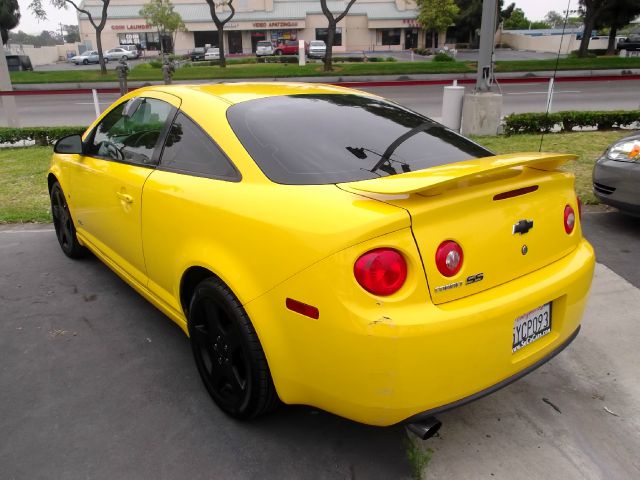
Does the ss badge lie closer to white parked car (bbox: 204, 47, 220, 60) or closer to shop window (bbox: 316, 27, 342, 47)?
white parked car (bbox: 204, 47, 220, 60)

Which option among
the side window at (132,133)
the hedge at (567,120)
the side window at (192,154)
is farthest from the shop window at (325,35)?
the side window at (192,154)

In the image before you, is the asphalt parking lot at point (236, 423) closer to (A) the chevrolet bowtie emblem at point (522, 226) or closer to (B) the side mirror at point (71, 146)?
(A) the chevrolet bowtie emblem at point (522, 226)

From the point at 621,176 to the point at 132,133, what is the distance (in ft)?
13.7

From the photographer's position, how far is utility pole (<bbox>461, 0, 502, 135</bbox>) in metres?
9.85

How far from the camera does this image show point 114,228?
11.5 feet

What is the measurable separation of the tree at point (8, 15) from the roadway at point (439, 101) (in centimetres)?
3654

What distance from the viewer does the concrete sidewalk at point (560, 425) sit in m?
→ 2.33

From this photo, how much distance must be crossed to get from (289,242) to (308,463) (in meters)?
1.01

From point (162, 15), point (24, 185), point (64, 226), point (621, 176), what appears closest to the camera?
point (64, 226)

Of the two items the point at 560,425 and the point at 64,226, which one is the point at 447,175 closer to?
the point at 560,425

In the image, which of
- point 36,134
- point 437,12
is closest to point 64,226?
point 36,134

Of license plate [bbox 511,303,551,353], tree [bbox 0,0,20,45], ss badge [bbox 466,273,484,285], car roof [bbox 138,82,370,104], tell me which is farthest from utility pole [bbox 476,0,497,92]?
tree [bbox 0,0,20,45]

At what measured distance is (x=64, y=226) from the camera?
189 inches

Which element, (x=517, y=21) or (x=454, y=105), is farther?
(x=517, y=21)
